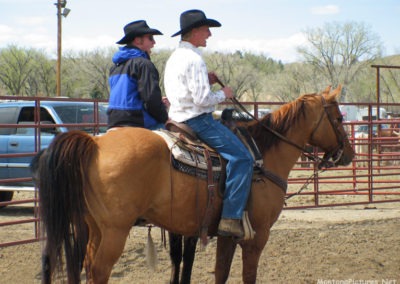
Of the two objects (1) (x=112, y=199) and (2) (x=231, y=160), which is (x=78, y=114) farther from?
(1) (x=112, y=199)

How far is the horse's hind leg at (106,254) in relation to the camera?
13.3 ft

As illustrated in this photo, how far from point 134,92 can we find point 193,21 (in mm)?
803

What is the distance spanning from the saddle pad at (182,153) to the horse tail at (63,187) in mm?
627

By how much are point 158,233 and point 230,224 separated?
3.25m

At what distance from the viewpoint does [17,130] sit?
9.72 metres

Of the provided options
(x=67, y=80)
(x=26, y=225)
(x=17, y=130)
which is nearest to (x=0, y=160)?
(x=17, y=130)

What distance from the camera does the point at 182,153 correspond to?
443 cm

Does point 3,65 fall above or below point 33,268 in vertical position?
above

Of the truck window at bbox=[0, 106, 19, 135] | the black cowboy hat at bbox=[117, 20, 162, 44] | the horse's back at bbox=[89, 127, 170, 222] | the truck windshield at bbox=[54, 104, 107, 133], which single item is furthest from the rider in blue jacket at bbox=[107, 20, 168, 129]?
the truck window at bbox=[0, 106, 19, 135]

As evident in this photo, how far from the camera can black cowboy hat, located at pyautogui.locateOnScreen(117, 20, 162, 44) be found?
4.94 m

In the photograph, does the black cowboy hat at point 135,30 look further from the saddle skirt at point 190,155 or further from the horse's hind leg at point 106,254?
the horse's hind leg at point 106,254

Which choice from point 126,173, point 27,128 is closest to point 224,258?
point 126,173

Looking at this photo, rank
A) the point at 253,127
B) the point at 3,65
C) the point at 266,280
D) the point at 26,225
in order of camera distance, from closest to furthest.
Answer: the point at 253,127 → the point at 266,280 → the point at 26,225 → the point at 3,65

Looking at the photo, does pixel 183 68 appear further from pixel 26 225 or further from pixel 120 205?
pixel 26 225
